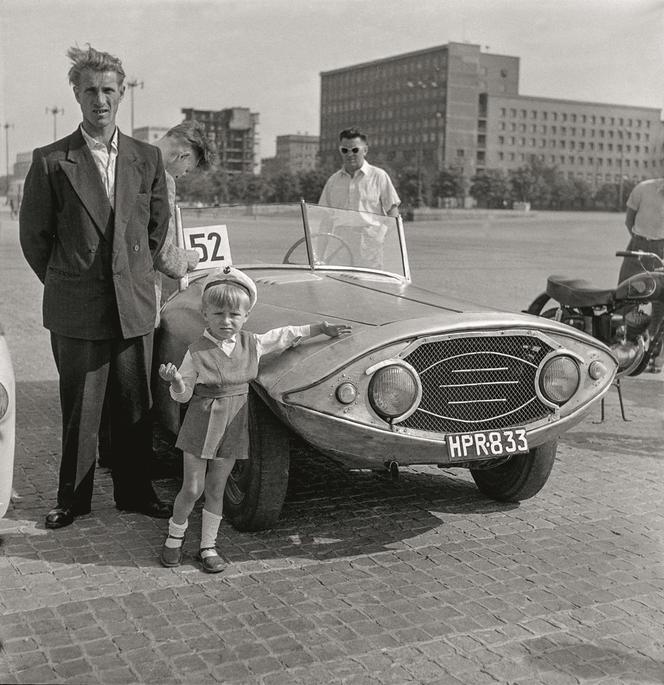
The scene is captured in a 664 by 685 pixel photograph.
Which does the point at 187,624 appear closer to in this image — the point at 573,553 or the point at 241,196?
the point at 573,553

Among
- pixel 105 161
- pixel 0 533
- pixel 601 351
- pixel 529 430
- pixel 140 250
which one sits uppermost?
pixel 105 161

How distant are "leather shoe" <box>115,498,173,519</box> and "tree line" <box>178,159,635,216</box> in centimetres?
7315

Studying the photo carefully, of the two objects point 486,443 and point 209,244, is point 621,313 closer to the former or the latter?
point 209,244

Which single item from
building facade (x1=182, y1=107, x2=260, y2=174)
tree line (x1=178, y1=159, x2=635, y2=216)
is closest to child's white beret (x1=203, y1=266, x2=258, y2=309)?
tree line (x1=178, y1=159, x2=635, y2=216)

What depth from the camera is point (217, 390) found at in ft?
12.4

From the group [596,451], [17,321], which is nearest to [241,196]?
[17,321]

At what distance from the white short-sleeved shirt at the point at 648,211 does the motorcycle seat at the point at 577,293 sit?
196 cm

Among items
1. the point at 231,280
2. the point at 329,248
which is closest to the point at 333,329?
the point at 231,280

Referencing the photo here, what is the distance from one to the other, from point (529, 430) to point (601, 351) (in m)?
0.57

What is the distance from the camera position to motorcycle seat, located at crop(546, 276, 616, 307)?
661 cm

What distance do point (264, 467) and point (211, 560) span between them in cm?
49

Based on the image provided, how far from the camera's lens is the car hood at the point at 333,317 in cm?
373

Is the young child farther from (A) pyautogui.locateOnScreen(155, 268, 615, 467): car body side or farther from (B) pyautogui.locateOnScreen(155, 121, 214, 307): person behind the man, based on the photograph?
(B) pyautogui.locateOnScreen(155, 121, 214, 307): person behind the man

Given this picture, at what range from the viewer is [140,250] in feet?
14.0
